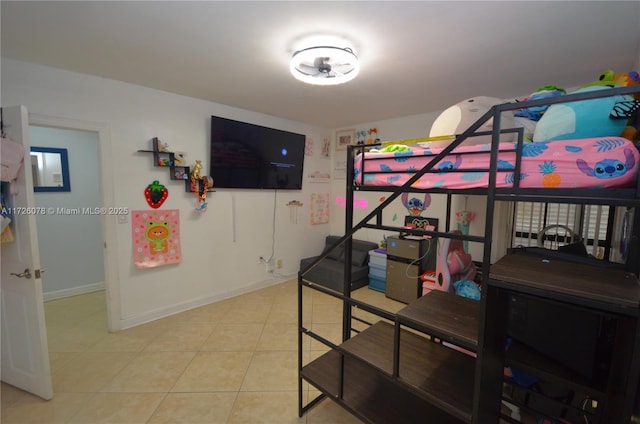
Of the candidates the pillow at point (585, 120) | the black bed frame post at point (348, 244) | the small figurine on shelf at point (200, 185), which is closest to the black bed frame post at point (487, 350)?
the pillow at point (585, 120)

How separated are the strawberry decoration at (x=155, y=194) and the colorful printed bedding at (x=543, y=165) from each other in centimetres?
255

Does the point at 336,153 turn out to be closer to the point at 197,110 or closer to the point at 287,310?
the point at 197,110

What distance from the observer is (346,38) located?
5.52 feet

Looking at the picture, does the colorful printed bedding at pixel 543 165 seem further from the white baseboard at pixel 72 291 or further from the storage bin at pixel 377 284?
the white baseboard at pixel 72 291

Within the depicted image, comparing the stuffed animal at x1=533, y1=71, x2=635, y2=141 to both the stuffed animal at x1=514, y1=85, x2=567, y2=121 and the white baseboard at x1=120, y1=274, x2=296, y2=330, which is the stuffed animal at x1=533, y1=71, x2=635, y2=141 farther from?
the white baseboard at x1=120, y1=274, x2=296, y2=330

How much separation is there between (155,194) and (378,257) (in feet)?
Result: 9.25

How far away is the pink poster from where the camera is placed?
106 inches

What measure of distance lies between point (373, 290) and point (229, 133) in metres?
2.81

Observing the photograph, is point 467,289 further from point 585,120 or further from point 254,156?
point 254,156

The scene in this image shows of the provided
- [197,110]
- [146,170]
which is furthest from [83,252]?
[197,110]

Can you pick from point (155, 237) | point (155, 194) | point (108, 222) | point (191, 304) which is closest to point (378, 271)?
point (191, 304)

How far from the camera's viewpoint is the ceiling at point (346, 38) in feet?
4.61

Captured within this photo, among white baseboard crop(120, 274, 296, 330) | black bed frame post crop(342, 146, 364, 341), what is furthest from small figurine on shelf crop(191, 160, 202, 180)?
black bed frame post crop(342, 146, 364, 341)

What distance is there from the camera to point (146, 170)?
2.73 meters
